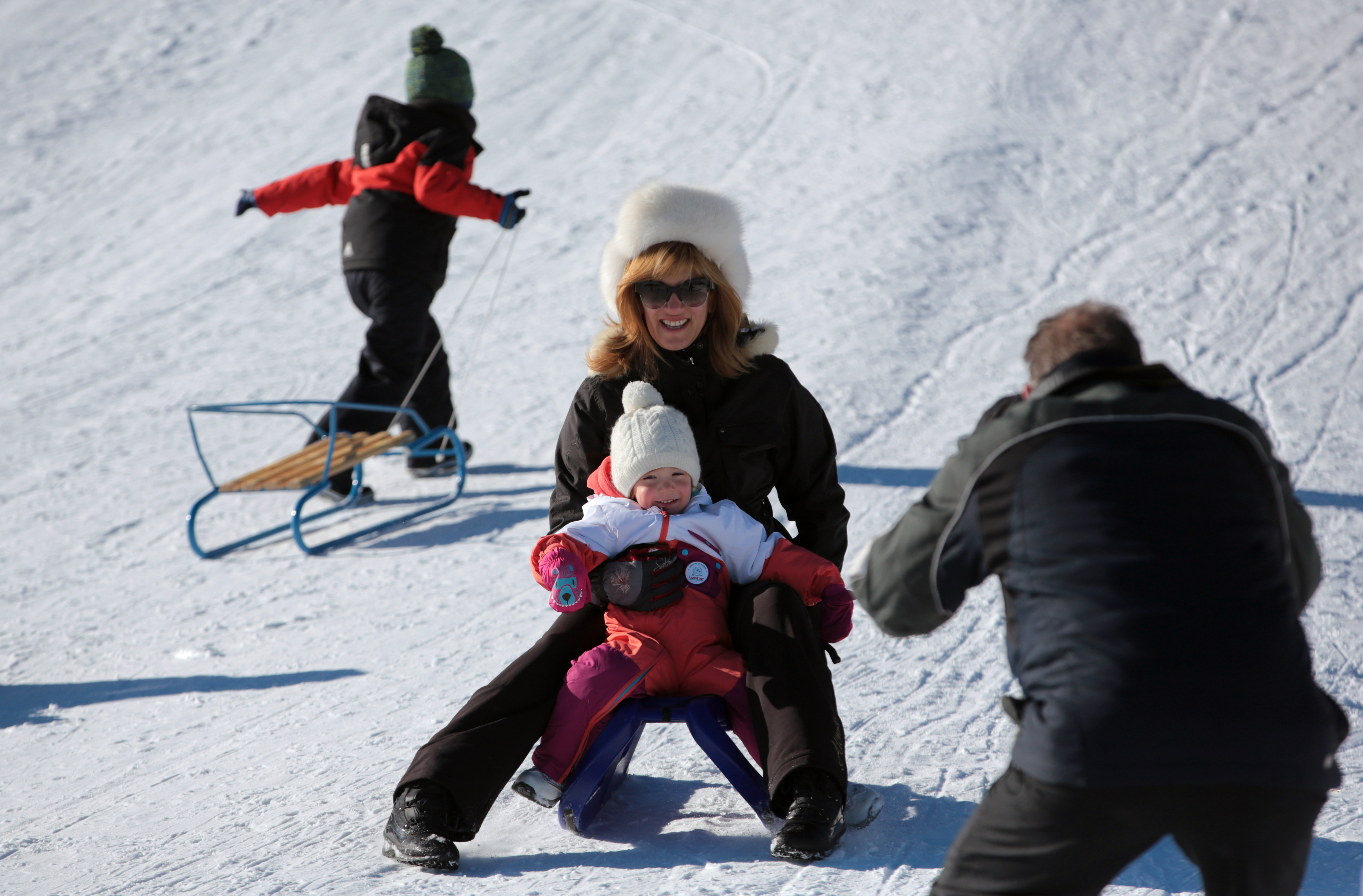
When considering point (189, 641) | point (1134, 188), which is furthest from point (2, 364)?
point (1134, 188)

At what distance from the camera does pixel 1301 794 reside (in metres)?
1.53

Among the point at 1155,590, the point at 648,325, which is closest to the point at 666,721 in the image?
the point at 648,325

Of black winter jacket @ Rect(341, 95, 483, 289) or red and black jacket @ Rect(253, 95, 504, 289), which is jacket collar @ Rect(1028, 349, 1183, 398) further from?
black winter jacket @ Rect(341, 95, 483, 289)

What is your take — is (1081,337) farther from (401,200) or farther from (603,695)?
(401,200)

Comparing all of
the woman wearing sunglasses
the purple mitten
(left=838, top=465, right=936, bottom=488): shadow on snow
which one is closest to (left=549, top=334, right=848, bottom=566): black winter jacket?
the woman wearing sunglasses

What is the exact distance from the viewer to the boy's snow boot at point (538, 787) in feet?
8.10

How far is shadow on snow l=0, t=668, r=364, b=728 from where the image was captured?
3662 mm

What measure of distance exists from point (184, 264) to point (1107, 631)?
8351mm

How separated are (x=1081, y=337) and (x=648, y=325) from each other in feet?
4.46

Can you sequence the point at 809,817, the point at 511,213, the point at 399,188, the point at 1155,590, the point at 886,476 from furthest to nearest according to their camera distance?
the point at 399,188 < the point at 886,476 < the point at 511,213 < the point at 809,817 < the point at 1155,590

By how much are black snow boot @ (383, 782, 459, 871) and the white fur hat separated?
1.21m

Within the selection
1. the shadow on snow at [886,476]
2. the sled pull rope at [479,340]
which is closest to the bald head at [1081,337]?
the shadow on snow at [886,476]

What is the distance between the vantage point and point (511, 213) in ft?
15.8

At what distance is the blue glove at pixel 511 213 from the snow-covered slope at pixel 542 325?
1.17m
